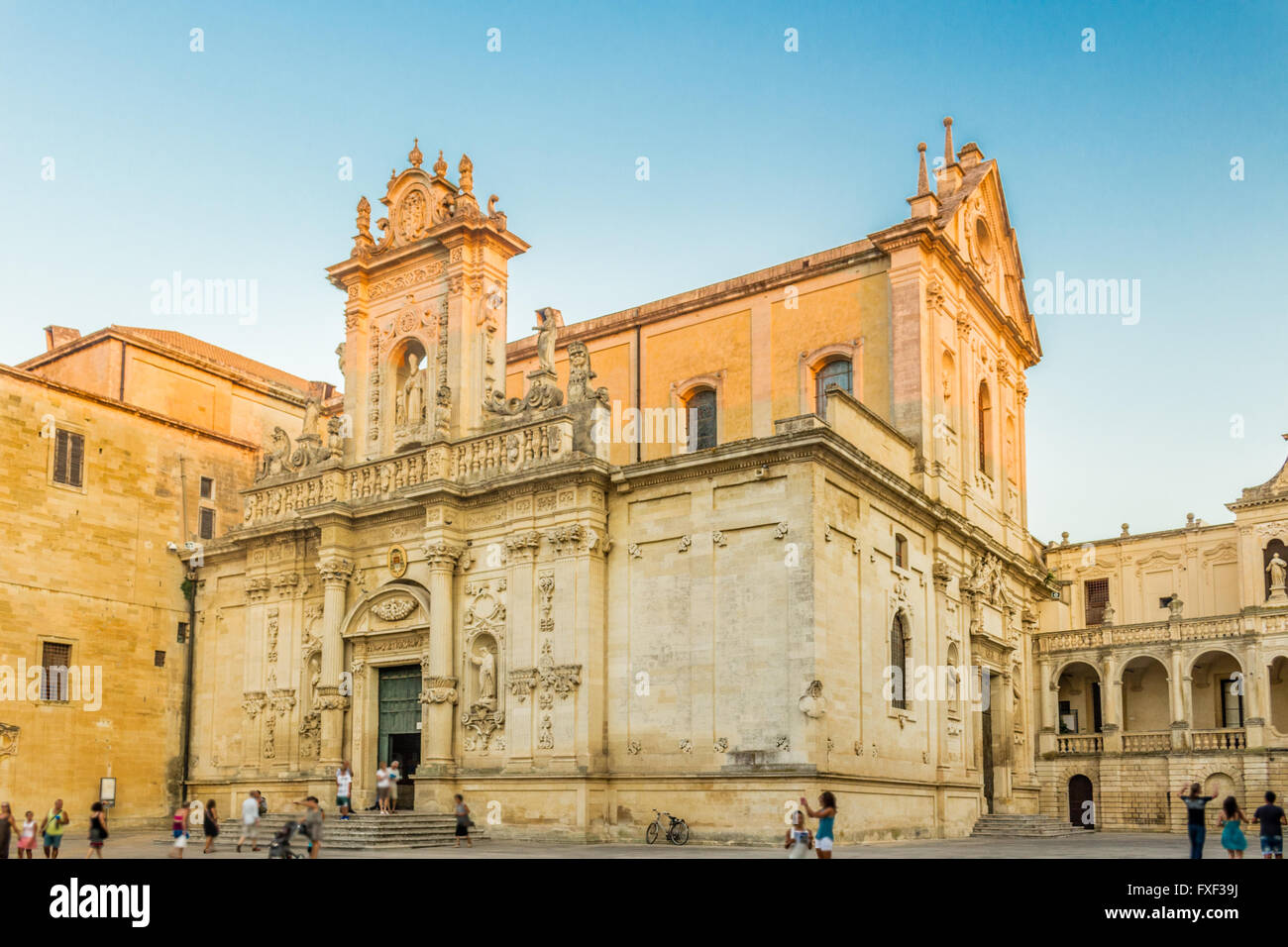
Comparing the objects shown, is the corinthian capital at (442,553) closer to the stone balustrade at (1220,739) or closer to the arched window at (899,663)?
the arched window at (899,663)

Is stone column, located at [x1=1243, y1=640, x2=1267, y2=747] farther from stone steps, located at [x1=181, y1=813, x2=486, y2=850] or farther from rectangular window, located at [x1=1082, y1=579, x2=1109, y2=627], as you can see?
stone steps, located at [x1=181, y1=813, x2=486, y2=850]

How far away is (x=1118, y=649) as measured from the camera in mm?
46062

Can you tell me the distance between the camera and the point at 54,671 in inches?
1315

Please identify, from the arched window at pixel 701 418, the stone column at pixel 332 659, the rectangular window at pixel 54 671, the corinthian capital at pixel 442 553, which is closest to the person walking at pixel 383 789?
the stone column at pixel 332 659

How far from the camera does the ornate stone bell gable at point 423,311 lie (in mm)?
32031

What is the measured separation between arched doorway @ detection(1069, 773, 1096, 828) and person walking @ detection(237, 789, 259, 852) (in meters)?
29.3

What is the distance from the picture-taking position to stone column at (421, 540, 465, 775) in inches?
1149

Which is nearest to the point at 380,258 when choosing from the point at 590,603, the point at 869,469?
the point at 590,603

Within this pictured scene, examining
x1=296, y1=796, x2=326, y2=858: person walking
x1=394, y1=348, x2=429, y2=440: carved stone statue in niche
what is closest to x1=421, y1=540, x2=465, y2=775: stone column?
x1=394, y1=348, x2=429, y2=440: carved stone statue in niche

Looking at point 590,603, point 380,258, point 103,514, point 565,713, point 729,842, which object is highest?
point 380,258

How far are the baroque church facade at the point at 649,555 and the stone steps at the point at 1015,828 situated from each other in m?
1.22

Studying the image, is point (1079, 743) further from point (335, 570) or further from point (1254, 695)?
point (335, 570)
